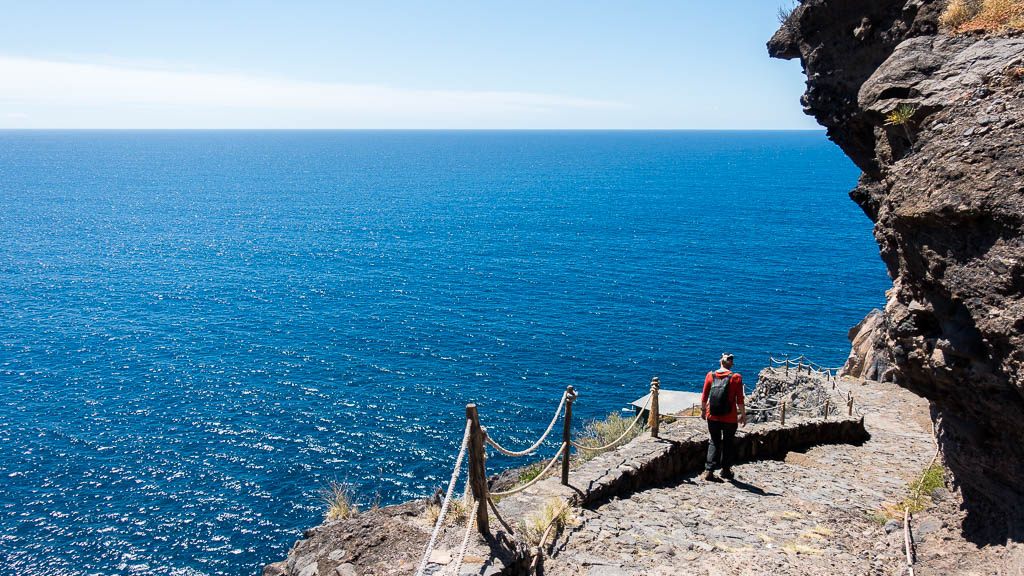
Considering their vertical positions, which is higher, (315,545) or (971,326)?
(971,326)

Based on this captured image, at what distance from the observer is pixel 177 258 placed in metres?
69.2

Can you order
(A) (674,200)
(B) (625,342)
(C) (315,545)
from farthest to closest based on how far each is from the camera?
(A) (674,200)
(B) (625,342)
(C) (315,545)

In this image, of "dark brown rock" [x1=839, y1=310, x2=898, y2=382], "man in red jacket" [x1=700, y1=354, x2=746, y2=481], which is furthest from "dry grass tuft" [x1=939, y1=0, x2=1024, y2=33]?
"dark brown rock" [x1=839, y1=310, x2=898, y2=382]

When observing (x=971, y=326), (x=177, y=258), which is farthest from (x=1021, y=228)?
(x=177, y=258)

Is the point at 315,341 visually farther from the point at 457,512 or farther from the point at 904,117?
the point at 904,117

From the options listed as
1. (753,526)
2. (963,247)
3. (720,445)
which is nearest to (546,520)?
(753,526)

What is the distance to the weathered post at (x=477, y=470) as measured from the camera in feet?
23.1

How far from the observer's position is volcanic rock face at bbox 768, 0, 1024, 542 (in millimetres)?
6410

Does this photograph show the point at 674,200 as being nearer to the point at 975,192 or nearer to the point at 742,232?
the point at 742,232

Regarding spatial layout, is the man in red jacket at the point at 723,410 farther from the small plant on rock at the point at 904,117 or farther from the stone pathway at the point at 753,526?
the small plant on rock at the point at 904,117

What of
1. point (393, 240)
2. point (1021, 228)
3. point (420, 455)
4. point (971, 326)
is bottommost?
point (420, 455)

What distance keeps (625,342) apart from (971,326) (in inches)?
Answer: 1512

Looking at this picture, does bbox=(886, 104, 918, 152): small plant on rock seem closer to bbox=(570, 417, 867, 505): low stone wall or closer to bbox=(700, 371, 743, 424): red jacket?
bbox=(700, 371, 743, 424): red jacket

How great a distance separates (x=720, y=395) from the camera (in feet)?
36.2
